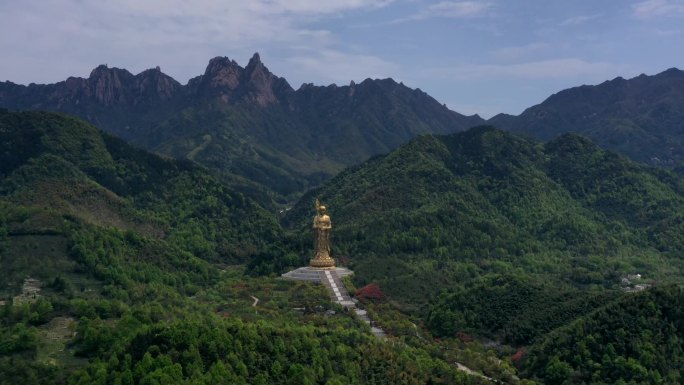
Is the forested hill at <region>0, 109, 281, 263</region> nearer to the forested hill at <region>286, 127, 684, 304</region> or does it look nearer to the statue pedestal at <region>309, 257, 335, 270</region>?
the forested hill at <region>286, 127, 684, 304</region>

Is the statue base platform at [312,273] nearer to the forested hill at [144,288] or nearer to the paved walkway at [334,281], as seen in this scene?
the paved walkway at [334,281]

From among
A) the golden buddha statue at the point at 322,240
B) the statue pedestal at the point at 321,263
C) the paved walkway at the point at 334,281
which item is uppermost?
the golden buddha statue at the point at 322,240

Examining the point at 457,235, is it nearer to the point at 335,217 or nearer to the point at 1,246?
the point at 335,217

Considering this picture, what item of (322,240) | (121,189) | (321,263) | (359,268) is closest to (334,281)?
(359,268)

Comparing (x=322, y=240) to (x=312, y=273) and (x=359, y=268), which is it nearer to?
(x=312, y=273)

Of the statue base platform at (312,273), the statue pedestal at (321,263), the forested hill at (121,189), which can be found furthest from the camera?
the forested hill at (121,189)

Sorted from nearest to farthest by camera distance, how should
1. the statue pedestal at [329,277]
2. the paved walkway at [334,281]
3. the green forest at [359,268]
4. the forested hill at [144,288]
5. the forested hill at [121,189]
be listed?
the forested hill at [144,288], the green forest at [359,268], the paved walkway at [334,281], the statue pedestal at [329,277], the forested hill at [121,189]

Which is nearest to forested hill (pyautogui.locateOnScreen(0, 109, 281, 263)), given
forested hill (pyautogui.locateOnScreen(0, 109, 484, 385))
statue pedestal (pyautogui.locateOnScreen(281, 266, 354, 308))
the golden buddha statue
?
forested hill (pyautogui.locateOnScreen(0, 109, 484, 385))

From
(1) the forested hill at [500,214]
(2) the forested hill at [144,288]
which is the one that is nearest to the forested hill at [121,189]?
(2) the forested hill at [144,288]

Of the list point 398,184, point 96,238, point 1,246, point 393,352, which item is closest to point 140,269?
point 96,238
